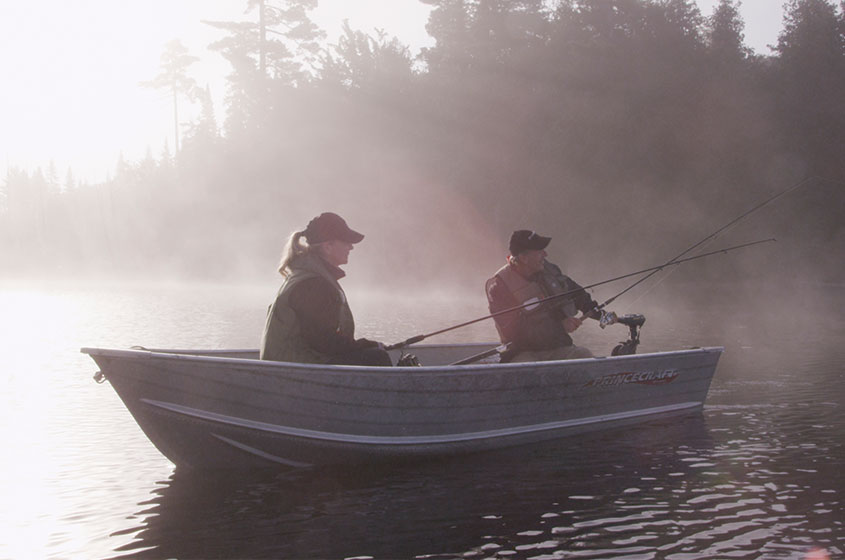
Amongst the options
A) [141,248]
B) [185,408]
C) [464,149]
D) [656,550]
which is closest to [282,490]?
[185,408]

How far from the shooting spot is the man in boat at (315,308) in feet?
21.2

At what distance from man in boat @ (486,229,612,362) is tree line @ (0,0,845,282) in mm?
30402

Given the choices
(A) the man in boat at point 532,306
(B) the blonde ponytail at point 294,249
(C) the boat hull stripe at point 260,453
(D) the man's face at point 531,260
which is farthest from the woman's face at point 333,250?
(D) the man's face at point 531,260

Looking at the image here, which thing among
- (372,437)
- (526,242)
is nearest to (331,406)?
(372,437)

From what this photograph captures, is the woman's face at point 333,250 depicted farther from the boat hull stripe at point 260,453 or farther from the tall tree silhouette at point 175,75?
the tall tree silhouette at point 175,75

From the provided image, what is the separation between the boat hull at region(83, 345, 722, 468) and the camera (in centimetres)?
631

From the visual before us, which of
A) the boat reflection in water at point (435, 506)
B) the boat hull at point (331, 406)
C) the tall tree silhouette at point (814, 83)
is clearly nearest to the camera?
the boat reflection in water at point (435, 506)

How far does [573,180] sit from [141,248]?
37423 mm

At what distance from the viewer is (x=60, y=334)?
1786 cm

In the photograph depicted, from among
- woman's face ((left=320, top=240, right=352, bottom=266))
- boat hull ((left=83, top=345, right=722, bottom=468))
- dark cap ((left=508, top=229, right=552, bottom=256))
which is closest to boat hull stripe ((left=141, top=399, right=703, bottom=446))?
boat hull ((left=83, top=345, right=722, bottom=468))

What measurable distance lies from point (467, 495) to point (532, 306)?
7.27ft

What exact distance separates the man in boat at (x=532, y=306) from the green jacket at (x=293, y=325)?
1925mm

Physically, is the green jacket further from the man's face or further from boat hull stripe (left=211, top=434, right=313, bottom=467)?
the man's face

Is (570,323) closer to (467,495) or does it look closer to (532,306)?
(532,306)
